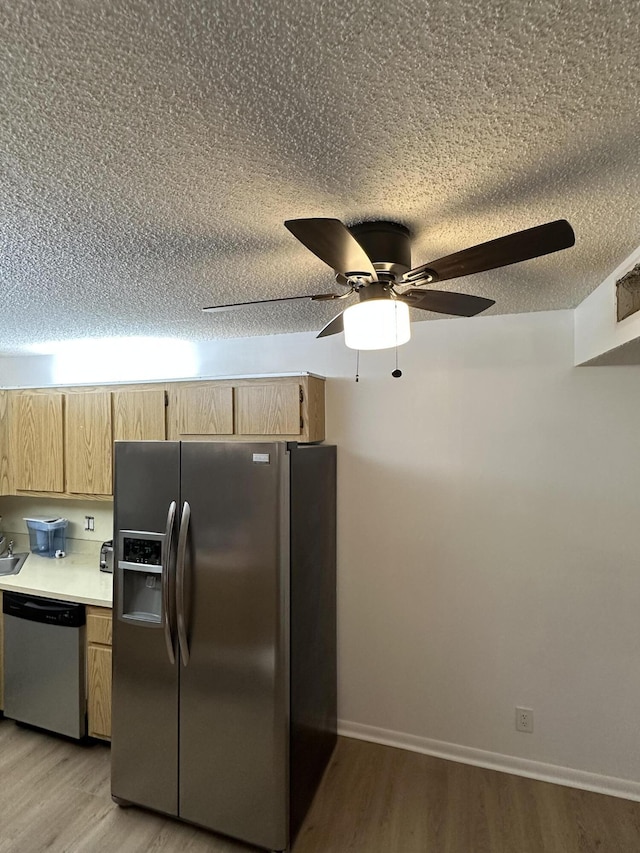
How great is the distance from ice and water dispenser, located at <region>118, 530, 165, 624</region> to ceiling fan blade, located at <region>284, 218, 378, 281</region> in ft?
5.30

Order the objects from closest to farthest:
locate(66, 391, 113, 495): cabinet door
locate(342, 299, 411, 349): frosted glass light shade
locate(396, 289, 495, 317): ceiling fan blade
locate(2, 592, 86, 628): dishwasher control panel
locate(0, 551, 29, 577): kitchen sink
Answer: locate(342, 299, 411, 349): frosted glass light shade < locate(396, 289, 495, 317): ceiling fan blade < locate(2, 592, 86, 628): dishwasher control panel < locate(66, 391, 113, 495): cabinet door < locate(0, 551, 29, 577): kitchen sink

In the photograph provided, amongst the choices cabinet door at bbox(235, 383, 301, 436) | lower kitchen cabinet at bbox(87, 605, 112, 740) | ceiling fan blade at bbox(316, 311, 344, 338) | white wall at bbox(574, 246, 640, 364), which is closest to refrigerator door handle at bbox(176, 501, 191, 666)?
cabinet door at bbox(235, 383, 301, 436)

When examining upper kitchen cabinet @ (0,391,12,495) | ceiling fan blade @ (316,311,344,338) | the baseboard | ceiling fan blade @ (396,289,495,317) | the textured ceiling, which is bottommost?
the baseboard

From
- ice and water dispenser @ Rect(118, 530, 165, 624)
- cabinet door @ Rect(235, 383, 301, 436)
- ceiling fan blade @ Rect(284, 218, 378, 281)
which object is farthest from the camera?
cabinet door @ Rect(235, 383, 301, 436)

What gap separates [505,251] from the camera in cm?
112

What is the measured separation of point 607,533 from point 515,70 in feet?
7.33

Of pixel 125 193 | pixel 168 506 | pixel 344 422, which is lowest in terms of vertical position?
pixel 168 506

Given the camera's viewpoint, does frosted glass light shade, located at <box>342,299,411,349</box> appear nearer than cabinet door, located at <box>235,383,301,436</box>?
Yes

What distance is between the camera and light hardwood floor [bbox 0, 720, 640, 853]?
203cm

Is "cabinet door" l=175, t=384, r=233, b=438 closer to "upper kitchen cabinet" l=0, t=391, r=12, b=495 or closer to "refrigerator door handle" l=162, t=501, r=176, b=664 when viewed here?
"refrigerator door handle" l=162, t=501, r=176, b=664

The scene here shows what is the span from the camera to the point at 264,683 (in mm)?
2010

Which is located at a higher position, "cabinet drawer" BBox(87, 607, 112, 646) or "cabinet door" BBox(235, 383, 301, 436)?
"cabinet door" BBox(235, 383, 301, 436)

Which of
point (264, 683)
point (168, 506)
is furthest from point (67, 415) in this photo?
point (264, 683)

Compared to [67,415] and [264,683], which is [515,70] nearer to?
[264,683]
